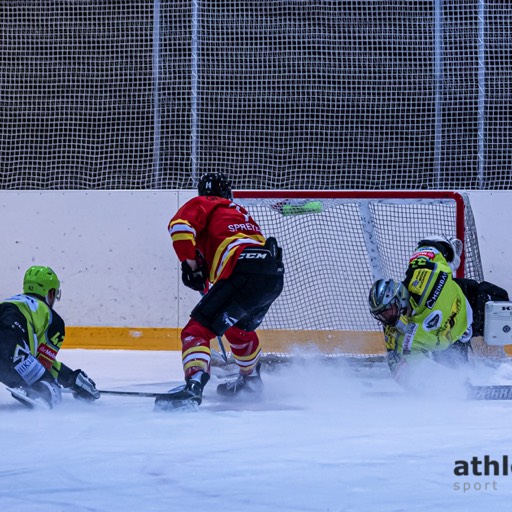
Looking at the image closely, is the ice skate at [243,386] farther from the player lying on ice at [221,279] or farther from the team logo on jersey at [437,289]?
the team logo on jersey at [437,289]

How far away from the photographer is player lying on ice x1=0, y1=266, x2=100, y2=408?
375 cm

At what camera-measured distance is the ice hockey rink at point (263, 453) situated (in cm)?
239

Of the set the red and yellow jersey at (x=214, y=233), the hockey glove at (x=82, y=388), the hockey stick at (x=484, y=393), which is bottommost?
the hockey stick at (x=484, y=393)

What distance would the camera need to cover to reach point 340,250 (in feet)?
18.9

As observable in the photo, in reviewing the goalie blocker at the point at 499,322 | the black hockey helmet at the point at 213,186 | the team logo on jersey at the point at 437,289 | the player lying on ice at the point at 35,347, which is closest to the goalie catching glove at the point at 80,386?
the player lying on ice at the point at 35,347

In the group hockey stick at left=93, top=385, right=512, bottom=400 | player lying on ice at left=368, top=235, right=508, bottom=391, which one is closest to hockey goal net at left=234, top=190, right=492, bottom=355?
player lying on ice at left=368, top=235, right=508, bottom=391

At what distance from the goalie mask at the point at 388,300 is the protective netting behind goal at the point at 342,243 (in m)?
1.15

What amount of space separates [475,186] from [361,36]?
1295 millimetres

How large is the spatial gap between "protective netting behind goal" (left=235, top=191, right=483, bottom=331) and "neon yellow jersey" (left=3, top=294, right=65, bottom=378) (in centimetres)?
183

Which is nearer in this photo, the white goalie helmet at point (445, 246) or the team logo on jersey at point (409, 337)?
the team logo on jersey at point (409, 337)

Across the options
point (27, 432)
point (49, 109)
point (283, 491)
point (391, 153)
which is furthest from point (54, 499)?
point (49, 109)

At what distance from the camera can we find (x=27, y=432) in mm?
3336

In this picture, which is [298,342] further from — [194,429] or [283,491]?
[283,491]

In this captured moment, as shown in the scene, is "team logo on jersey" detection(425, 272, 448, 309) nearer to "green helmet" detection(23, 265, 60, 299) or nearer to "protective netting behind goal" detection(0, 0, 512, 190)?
"green helmet" detection(23, 265, 60, 299)
